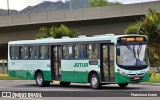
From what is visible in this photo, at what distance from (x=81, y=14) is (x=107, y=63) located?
1444 inches

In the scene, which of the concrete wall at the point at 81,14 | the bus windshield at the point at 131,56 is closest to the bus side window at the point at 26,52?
the bus windshield at the point at 131,56

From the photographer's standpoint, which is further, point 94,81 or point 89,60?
point 89,60

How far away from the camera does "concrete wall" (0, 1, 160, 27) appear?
57219 mm

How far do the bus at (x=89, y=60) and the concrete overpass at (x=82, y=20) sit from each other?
88.1ft

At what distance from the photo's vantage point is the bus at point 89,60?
1026 inches

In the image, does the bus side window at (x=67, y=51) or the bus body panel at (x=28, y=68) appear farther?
the bus body panel at (x=28, y=68)

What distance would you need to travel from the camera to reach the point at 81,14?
6278 centimetres

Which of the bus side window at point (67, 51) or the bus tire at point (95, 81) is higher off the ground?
the bus side window at point (67, 51)

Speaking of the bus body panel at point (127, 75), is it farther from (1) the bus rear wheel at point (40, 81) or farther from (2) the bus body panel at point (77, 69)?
(1) the bus rear wheel at point (40, 81)

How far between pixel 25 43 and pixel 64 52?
13.5 ft

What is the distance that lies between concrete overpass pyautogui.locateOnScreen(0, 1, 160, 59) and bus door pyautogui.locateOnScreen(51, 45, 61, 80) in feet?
90.6

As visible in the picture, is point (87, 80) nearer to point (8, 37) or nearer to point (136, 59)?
point (136, 59)

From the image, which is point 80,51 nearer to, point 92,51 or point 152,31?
point 92,51

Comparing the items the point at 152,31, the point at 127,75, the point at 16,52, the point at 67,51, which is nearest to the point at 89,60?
the point at 67,51
